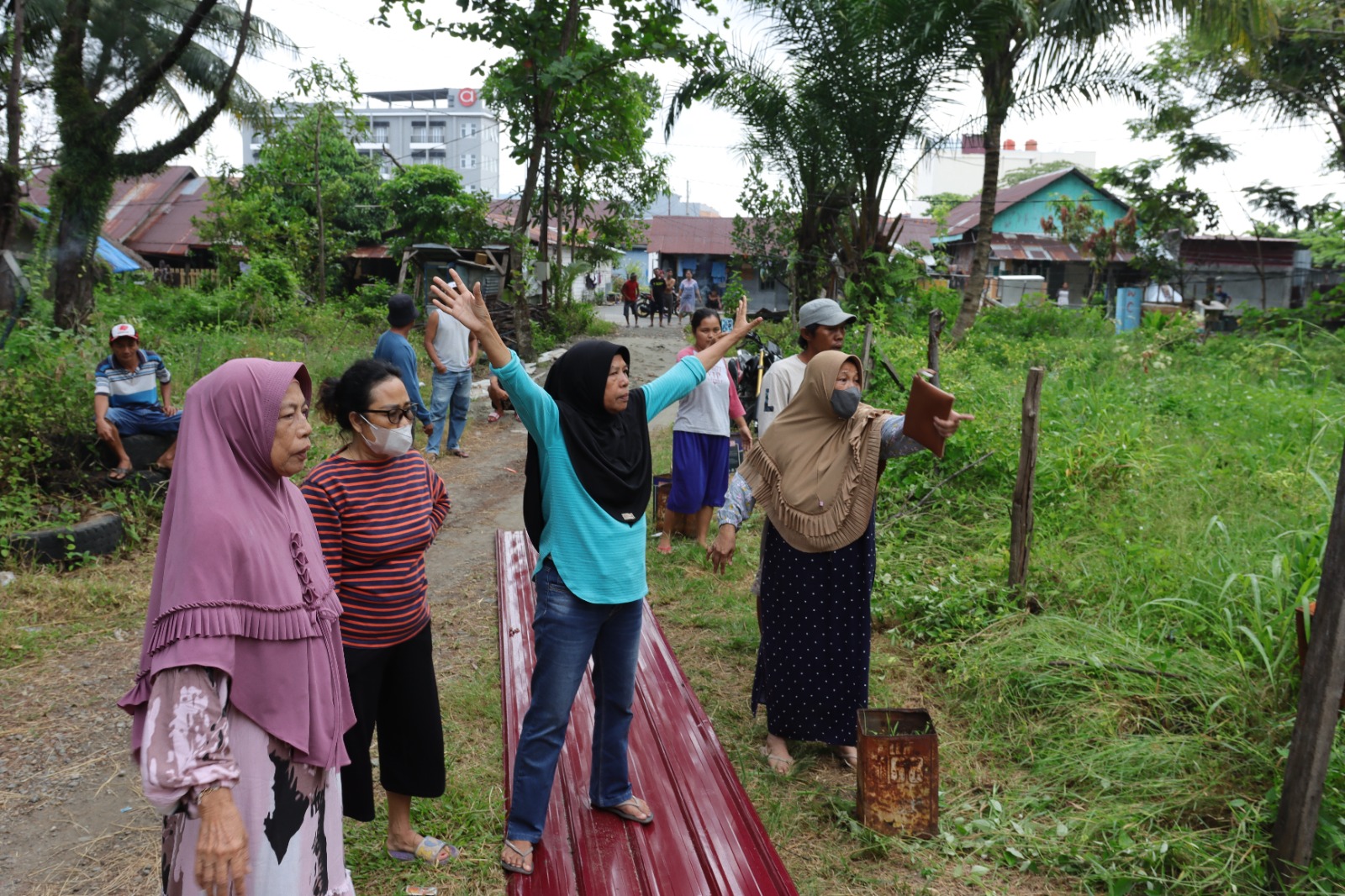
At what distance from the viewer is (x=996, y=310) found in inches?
631

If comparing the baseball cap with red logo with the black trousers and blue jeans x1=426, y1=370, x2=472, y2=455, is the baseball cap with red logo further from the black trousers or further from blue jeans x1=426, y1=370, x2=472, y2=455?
the black trousers

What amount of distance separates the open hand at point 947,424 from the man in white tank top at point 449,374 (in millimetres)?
5552

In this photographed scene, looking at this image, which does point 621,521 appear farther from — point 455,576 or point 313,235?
point 313,235

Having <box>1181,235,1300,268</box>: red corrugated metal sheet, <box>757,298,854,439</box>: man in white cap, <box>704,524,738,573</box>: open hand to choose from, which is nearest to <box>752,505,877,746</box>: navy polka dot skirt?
<box>704,524,738,573</box>: open hand

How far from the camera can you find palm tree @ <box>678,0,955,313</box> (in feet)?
35.2

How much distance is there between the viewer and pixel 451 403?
9.12 meters

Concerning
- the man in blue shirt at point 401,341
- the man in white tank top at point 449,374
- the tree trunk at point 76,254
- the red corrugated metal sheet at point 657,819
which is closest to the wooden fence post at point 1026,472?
the red corrugated metal sheet at point 657,819

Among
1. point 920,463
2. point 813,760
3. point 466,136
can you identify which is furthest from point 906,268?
point 466,136

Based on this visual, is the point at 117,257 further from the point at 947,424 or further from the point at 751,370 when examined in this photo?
the point at 947,424

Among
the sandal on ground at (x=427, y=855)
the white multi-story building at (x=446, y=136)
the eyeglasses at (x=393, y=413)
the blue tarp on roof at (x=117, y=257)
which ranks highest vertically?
the white multi-story building at (x=446, y=136)

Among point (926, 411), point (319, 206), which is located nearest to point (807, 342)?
point (926, 411)

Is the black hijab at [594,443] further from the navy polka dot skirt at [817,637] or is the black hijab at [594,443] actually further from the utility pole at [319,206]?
the utility pole at [319,206]

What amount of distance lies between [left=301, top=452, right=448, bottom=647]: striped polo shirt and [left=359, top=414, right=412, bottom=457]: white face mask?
0.07 meters

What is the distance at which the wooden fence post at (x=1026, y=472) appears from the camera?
462 centimetres
